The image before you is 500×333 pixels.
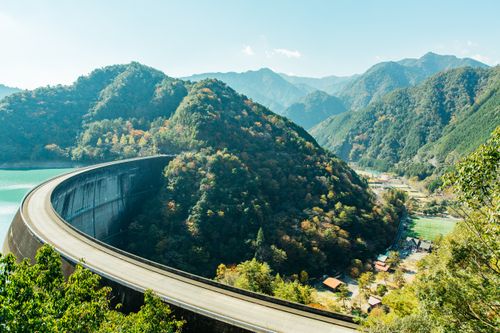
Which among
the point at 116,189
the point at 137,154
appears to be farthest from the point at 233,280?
the point at 137,154

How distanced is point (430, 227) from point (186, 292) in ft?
348

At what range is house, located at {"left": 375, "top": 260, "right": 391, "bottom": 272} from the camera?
69062 mm

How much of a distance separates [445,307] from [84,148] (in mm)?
117466

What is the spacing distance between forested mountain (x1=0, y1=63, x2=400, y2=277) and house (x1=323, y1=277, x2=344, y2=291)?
3609mm

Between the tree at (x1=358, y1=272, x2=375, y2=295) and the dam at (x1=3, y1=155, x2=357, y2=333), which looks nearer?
the dam at (x1=3, y1=155, x2=357, y2=333)

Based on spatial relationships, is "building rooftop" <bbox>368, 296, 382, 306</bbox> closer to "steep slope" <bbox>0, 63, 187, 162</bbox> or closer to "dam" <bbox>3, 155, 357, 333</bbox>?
"dam" <bbox>3, 155, 357, 333</bbox>

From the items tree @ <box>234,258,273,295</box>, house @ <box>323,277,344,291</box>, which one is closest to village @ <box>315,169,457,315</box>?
house @ <box>323,277,344,291</box>

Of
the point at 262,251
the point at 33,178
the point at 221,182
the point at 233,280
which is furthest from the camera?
the point at 33,178

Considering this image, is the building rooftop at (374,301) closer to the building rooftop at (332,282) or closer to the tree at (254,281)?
the building rooftop at (332,282)

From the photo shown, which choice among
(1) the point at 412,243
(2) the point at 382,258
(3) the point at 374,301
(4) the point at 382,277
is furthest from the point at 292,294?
(1) the point at 412,243

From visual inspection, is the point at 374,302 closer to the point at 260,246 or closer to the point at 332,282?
the point at 332,282

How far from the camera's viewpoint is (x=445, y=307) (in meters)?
13.1

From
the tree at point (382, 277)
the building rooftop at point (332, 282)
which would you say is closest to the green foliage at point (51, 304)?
the building rooftop at point (332, 282)

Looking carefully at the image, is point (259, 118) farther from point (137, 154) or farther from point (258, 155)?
point (137, 154)
